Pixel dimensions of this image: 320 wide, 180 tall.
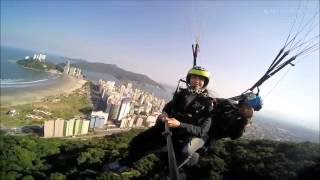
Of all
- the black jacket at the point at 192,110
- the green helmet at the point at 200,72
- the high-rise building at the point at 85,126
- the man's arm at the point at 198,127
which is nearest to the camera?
the man's arm at the point at 198,127

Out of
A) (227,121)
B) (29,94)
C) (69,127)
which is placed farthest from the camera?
(29,94)

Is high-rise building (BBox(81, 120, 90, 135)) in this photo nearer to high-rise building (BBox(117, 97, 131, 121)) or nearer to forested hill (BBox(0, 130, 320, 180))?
high-rise building (BBox(117, 97, 131, 121))

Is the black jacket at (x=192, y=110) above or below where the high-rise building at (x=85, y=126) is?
above

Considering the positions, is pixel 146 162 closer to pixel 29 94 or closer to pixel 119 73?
pixel 29 94

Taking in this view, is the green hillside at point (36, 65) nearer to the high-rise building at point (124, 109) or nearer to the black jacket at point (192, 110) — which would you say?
the high-rise building at point (124, 109)

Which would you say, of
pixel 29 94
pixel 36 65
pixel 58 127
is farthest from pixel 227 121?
pixel 36 65

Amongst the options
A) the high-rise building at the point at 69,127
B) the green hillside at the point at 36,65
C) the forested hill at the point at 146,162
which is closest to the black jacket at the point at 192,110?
the forested hill at the point at 146,162
